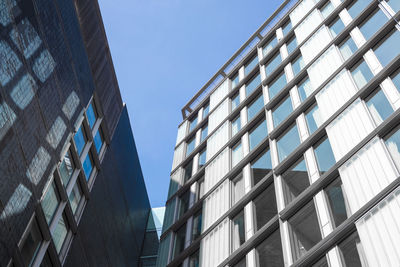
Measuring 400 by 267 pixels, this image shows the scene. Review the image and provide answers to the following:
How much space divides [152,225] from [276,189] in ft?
64.1

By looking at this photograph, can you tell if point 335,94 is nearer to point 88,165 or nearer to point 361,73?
point 361,73

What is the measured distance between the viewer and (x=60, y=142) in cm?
1884

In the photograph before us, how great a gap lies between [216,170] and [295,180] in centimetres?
718

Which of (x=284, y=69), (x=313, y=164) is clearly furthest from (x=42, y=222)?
(x=284, y=69)

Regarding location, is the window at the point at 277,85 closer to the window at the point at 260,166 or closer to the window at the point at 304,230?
the window at the point at 260,166

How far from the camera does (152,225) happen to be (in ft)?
115

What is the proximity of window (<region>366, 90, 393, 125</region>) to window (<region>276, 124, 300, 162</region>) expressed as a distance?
356 cm

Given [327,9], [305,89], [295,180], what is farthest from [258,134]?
[327,9]

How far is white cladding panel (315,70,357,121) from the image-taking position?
17297mm

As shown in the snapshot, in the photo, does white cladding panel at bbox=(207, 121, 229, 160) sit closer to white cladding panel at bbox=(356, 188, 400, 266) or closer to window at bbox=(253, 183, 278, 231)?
window at bbox=(253, 183, 278, 231)

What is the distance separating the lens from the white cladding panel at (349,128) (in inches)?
587

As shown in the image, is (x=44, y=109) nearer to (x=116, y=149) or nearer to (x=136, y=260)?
(x=116, y=149)

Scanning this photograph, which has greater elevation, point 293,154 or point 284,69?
point 284,69

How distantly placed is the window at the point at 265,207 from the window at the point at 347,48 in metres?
6.66
